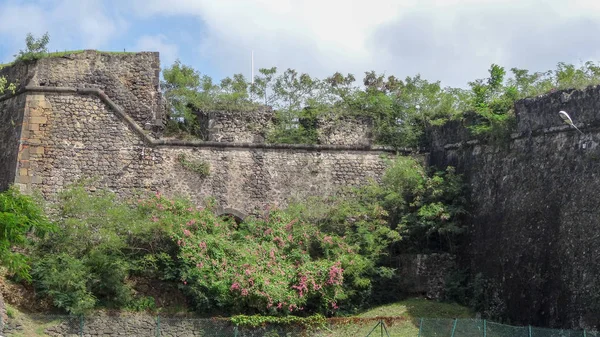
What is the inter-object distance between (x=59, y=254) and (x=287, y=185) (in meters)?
6.30

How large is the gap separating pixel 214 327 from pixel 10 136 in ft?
24.7

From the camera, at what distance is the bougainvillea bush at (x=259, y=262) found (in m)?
24.2

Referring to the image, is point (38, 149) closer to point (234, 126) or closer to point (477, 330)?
point (234, 126)

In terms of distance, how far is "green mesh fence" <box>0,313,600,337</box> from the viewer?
22453mm

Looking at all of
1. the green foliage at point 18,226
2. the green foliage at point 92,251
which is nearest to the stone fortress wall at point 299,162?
the green foliage at point 92,251

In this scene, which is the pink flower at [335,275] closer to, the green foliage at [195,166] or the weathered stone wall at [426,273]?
the weathered stone wall at [426,273]

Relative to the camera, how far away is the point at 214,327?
23.7 m

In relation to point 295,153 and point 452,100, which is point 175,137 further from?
point 452,100

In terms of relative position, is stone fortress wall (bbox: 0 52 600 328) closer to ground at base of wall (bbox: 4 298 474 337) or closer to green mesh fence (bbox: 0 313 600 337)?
ground at base of wall (bbox: 4 298 474 337)

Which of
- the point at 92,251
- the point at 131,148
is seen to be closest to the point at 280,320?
the point at 92,251

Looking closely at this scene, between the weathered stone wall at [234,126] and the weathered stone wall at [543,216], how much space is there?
18.6 ft

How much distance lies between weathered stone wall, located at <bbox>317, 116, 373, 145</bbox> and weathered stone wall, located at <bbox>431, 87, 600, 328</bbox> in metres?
3.52

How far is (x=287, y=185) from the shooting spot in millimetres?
28000

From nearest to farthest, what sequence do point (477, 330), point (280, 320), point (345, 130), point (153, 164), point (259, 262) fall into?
point (477, 330) → point (280, 320) → point (259, 262) → point (153, 164) → point (345, 130)
